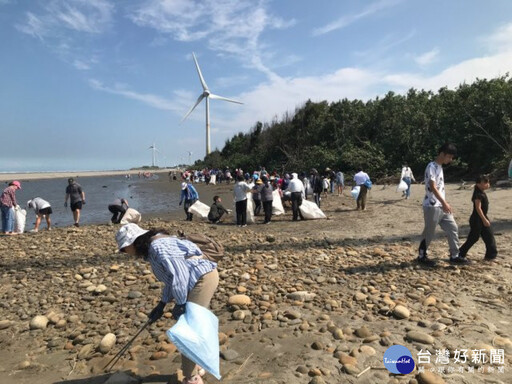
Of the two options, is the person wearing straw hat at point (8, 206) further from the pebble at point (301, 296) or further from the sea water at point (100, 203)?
the pebble at point (301, 296)

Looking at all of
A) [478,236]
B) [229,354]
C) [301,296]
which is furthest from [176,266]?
[478,236]

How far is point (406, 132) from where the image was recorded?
25.3 m

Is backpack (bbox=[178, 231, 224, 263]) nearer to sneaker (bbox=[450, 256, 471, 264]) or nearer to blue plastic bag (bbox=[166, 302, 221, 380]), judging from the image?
blue plastic bag (bbox=[166, 302, 221, 380])

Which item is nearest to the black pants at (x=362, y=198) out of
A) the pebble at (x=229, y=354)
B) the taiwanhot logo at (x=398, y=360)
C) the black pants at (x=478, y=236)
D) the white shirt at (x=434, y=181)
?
Answer: the black pants at (x=478, y=236)

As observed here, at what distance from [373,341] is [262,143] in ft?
138

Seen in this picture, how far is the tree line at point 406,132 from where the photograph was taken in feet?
68.7

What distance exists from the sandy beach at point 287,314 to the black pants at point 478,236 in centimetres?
22

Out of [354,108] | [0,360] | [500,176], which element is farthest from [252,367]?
[354,108]

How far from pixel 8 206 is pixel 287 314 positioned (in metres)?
10.5

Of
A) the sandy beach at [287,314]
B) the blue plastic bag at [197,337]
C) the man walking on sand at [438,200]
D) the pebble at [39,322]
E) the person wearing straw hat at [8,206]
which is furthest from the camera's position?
the person wearing straw hat at [8,206]

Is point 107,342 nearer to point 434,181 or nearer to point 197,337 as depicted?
point 197,337

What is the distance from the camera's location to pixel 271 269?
6.30 m

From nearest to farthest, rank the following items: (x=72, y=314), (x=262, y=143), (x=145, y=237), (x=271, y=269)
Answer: (x=145, y=237)
(x=72, y=314)
(x=271, y=269)
(x=262, y=143)

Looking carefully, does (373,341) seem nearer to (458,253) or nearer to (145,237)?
(145,237)
